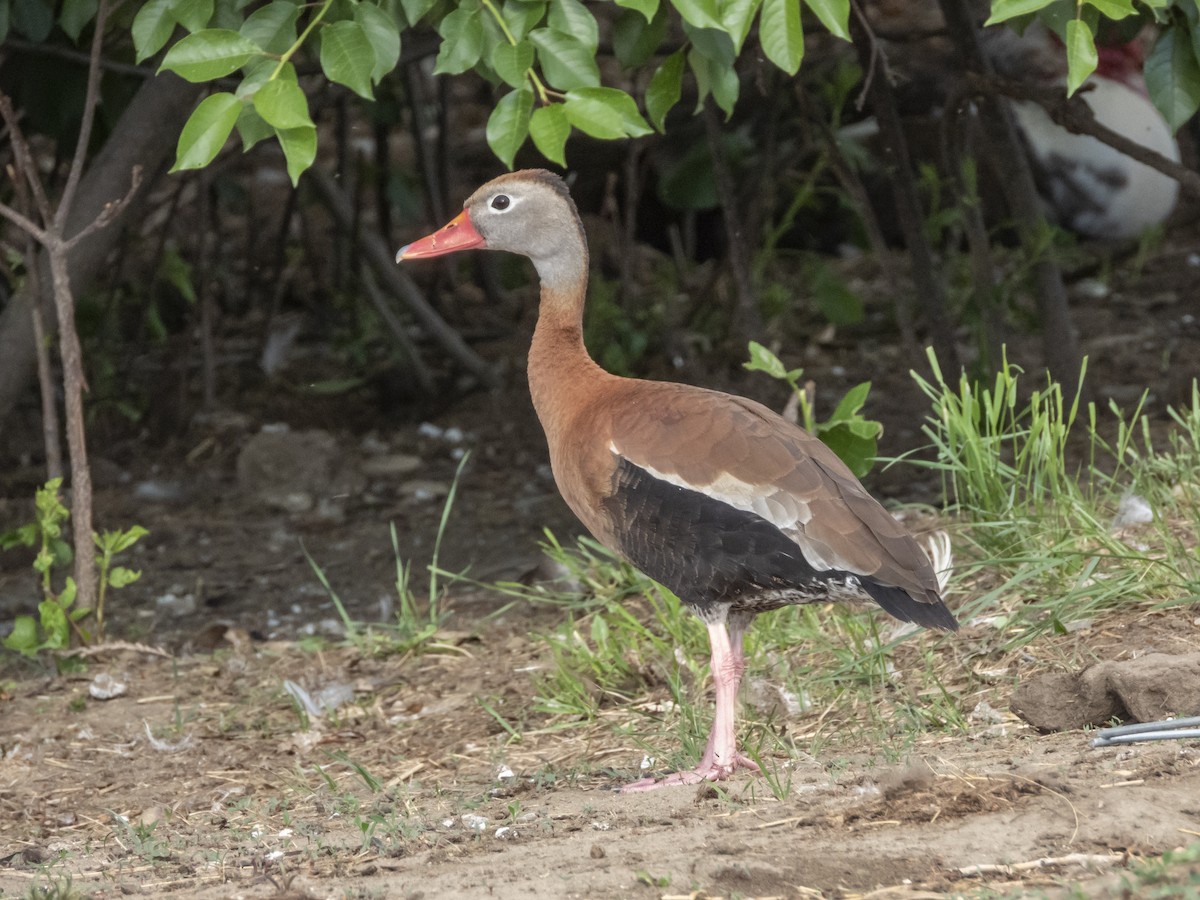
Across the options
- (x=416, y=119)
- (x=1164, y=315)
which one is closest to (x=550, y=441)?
(x=416, y=119)

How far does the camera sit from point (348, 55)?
3.34 m

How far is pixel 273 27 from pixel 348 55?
0.27m

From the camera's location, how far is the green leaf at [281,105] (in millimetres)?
3133

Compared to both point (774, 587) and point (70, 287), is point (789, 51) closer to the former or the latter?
point (774, 587)

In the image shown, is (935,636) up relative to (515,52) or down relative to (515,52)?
down

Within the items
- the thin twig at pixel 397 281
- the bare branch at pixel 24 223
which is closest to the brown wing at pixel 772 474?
the bare branch at pixel 24 223

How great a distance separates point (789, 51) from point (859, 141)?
18.1ft

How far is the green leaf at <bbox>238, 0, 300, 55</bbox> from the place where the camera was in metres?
3.49

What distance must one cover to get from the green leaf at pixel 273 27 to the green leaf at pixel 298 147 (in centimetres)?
30

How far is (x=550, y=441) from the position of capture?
4078 mm

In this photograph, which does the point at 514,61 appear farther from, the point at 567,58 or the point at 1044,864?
the point at 1044,864

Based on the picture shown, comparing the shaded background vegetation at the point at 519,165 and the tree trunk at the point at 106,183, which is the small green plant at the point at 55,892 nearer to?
the shaded background vegetation at the point at 519,165

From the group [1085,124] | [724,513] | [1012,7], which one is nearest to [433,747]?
[724,513]

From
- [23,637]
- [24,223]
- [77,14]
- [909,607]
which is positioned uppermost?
[77,14]
